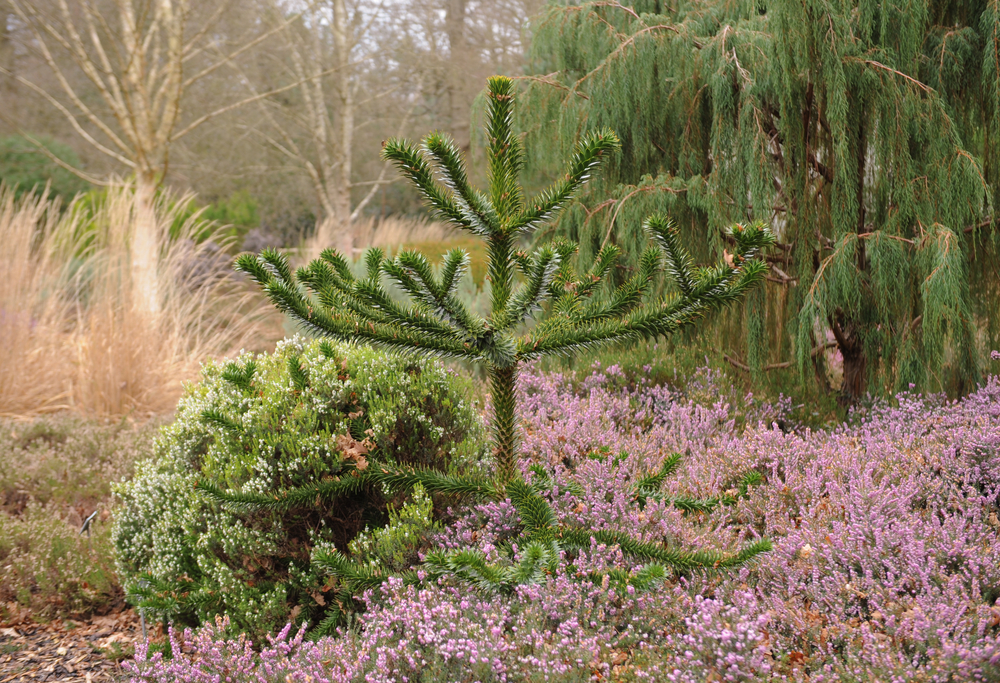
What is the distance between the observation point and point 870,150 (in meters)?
3.63

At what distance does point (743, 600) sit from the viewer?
1.83 meters

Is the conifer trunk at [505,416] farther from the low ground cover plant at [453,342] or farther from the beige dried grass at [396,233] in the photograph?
the beige dried grass at [396,233]

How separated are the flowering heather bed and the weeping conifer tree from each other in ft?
2.50

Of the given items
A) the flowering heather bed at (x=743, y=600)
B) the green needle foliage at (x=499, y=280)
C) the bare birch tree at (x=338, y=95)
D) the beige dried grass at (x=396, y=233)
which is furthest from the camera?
the beige dried grass at (x=396, y=233)

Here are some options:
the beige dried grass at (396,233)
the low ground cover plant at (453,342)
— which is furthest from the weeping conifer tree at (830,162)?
the beige dried grass at (396,233)

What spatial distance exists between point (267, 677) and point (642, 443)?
5.64 ft

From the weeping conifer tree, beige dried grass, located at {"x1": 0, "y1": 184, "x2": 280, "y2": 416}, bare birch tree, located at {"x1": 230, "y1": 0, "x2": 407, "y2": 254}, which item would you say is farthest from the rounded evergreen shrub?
bare birch tree, located at {"x1": 230, "y1": 0, "x2": 407, "y2": 254}

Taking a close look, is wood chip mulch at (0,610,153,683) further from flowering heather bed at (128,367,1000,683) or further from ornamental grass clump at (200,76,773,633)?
ornamental grass clump at (200,76,773,633)

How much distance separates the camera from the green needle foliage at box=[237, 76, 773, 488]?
177cm

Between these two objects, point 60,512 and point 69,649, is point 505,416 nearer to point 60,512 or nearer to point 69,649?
point 69,649

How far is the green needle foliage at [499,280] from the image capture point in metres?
1.77

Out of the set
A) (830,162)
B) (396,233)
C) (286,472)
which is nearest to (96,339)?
(286,472)

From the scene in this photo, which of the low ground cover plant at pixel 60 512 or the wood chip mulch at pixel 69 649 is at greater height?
the low ground cover plant at pixel 60 512

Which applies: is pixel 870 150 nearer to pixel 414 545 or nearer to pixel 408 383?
pixel 408 383
